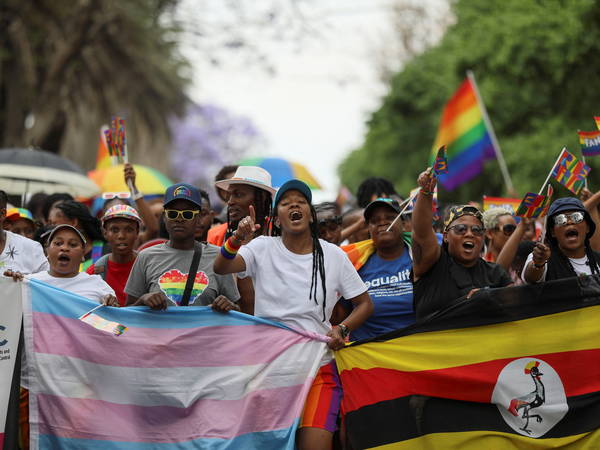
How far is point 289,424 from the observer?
5.47 meters

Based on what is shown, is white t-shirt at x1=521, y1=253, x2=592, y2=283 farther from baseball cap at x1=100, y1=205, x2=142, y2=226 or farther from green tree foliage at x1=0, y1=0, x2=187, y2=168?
green tree foliage at x1=0, y1=0, x2=187, y2=168

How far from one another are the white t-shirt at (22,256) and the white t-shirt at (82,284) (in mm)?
509

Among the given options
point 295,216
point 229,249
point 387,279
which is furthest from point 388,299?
point 229,249

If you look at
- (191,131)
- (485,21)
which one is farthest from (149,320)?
(191,131)

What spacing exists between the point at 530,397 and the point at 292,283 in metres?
1.69

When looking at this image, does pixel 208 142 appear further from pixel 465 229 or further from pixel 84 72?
pixel 465 229

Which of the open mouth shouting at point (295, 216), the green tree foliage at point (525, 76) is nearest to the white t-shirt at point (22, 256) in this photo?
the open mouth shouting at point (295, 216)

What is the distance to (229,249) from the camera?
17.5ft

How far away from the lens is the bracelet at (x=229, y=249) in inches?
209

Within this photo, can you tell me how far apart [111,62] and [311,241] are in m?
15.6

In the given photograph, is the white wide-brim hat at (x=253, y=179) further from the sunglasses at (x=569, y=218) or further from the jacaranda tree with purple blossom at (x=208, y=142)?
the jacaranda tree with purple blossom at (x=208, y=142)

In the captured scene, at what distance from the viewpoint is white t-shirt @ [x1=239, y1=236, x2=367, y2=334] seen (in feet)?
18.3

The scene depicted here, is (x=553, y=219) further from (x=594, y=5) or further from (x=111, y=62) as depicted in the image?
(x=111, y=62)

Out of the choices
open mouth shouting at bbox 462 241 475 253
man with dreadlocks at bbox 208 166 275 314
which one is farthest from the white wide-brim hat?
open mouth shouting at bbox 462 241 475 253
